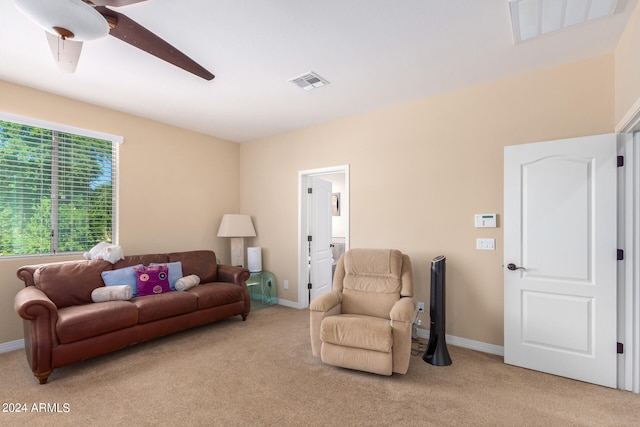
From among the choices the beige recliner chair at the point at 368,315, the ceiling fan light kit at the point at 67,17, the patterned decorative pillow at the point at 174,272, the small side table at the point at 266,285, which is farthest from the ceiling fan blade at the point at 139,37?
the small side table at the point at 266,285

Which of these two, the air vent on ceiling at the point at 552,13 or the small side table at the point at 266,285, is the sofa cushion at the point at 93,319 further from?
the air vent on ceiling at the point at 552,13

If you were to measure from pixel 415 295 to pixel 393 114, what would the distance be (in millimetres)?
2155

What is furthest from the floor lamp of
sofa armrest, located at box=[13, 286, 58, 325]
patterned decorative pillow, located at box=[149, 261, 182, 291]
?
sofa armrest, located at box=[13, 286, 58, 325]

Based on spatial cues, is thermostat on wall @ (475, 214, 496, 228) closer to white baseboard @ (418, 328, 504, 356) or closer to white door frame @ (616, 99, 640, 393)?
white door frame @ (616, 99, 640, 393)

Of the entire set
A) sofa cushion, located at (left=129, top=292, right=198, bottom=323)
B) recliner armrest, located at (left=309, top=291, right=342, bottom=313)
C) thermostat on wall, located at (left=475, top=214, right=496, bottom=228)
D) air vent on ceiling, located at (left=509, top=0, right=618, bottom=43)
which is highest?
air vent on ceiling, located at (left=509, top=0, right=618, bottom=43)

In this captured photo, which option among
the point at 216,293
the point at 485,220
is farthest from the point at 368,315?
the point at 216,293

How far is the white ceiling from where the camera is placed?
2045 millimetres

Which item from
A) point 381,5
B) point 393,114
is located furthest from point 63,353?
point 393,114

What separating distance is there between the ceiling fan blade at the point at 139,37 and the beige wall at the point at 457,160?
233 centimetres

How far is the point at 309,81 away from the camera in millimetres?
3031

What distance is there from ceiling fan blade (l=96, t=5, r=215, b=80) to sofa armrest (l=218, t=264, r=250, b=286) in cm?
266

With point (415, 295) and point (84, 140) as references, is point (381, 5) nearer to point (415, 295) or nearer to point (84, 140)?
point (415, 295)

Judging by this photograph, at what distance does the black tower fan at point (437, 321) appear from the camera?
2775 mm

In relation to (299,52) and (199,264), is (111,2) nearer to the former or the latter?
(299,52)
